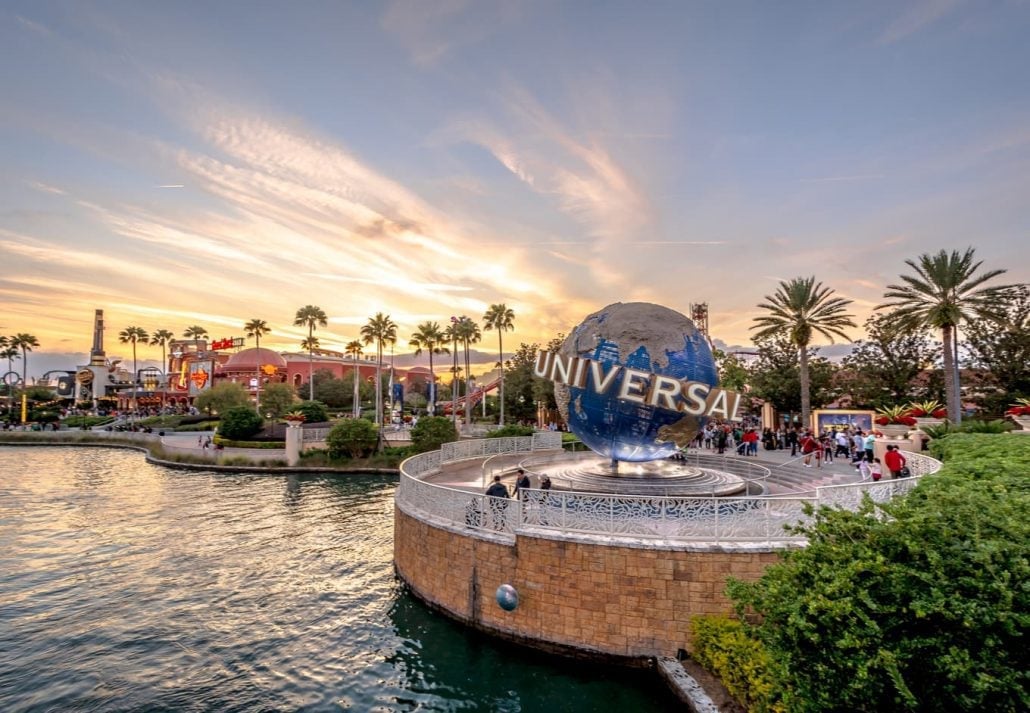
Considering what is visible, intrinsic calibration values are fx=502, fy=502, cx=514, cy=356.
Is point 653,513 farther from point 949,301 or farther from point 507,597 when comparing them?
point 949,301

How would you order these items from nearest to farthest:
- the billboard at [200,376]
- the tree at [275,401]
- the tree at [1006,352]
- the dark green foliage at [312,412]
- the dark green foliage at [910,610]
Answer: the dark green foliage at [910,610]
the tree at [1006,352]
the dark green foliage at [312,412]
the tree at [275,401]
the billboard at [200,376]

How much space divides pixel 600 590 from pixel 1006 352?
4297 cm

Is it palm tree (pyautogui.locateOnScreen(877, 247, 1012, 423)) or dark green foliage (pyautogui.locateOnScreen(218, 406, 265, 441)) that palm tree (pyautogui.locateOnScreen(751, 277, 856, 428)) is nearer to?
palm tree (pyautogui.locateOnScreen(877, 247, 1012, 423))

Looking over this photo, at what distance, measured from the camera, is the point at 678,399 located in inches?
522

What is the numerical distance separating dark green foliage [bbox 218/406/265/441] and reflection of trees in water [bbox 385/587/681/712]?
38.5 metres

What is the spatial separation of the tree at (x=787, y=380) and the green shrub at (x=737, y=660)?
3671 cm

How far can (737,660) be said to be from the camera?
8750mm

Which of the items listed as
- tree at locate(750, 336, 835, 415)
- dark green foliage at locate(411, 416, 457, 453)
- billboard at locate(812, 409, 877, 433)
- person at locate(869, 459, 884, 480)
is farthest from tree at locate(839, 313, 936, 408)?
dark green foliage at locate(411, 416, 457, 453)

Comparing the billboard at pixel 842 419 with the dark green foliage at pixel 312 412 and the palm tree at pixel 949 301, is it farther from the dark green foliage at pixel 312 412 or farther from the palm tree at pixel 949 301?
the dark green foliage at pixel 312 412

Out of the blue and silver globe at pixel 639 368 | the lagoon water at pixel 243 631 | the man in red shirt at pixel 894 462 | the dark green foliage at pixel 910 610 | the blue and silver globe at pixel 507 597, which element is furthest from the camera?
the man in red shirt at pixel 894 462

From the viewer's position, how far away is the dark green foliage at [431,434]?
36.6 meters

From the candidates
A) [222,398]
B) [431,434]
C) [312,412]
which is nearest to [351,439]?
[431,434]

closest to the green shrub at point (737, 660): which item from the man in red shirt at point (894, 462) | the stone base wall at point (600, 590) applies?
the stone base wall at point (600, 590)

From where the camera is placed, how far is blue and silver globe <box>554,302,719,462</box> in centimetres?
1443
